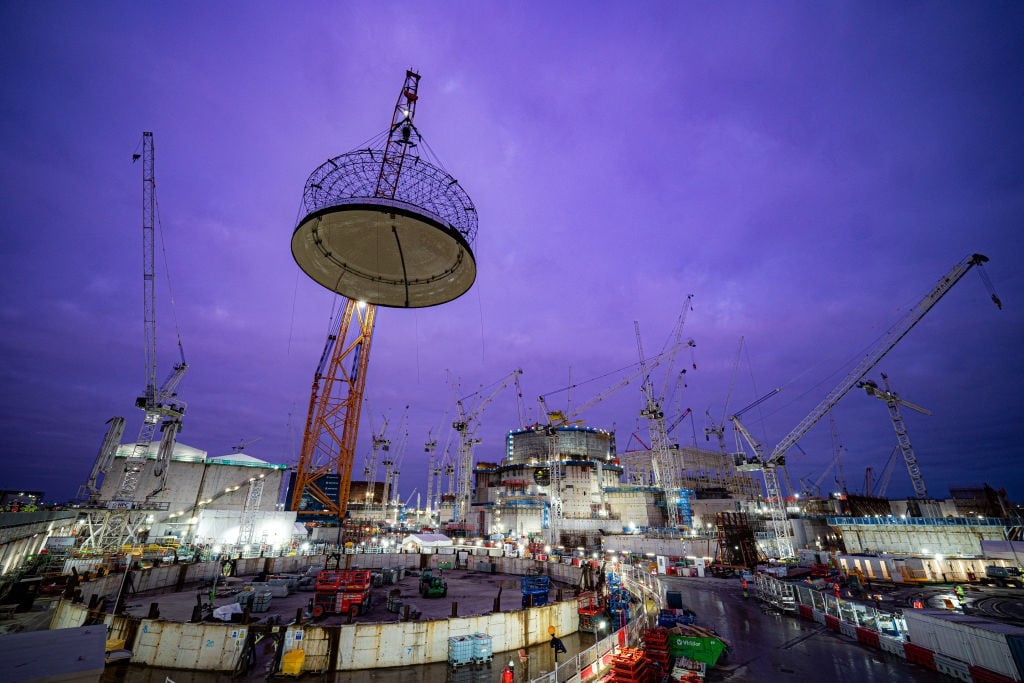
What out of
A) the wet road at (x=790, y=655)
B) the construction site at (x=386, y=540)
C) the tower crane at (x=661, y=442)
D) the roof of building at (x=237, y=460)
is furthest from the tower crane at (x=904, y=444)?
the roof of building at (x=237, y=460)

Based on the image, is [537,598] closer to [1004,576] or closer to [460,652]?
[460,652]

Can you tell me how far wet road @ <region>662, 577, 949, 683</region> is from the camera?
16067 millimetres

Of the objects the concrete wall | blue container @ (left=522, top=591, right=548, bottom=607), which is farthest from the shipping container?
blue container @ (left=522, top=591, right=548, bottom=607)

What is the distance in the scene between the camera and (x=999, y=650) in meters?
14.1

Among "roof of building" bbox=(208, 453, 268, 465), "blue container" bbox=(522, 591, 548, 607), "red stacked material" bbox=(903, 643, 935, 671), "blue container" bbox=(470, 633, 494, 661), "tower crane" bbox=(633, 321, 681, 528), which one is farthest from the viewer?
"tower crane" bbox=(633, 321, 681, 528)

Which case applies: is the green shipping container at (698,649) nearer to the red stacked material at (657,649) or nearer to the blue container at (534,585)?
the red stacked material at (657,649)

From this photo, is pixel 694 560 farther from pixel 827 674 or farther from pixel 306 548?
pixel 306 548

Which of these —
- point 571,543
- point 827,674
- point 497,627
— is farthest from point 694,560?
point 497,627

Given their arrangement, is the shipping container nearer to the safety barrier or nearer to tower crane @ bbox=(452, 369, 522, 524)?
the safety barrier

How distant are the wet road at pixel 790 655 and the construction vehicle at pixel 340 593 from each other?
1997cm

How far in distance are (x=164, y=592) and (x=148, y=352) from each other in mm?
39774

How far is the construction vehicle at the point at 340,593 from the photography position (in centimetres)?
2448

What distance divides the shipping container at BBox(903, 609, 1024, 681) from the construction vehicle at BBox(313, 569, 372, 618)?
94.5 feet

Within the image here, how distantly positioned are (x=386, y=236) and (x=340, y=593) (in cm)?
2240
